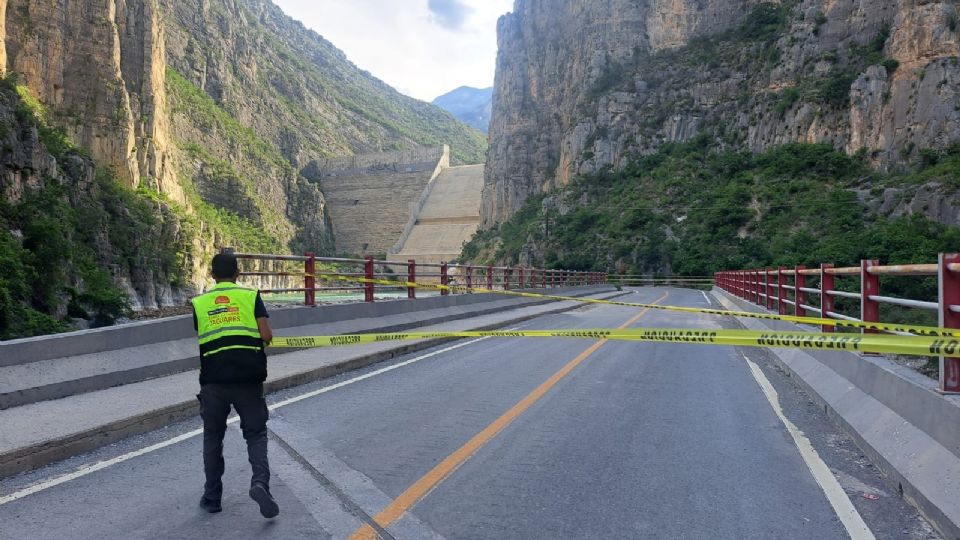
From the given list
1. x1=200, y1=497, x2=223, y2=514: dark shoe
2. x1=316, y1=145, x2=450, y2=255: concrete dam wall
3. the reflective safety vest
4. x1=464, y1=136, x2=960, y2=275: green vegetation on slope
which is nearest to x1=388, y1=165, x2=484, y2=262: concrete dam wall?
x1=316, y1=145, x2=450, y2=255: concrete dam wall

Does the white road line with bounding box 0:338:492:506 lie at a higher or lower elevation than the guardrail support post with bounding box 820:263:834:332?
lower

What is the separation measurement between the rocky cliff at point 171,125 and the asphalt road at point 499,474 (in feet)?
86.0

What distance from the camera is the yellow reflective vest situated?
13.8 ft

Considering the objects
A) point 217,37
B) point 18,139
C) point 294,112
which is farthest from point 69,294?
point 294,112

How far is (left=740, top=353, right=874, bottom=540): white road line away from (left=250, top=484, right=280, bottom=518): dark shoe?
11.2ft

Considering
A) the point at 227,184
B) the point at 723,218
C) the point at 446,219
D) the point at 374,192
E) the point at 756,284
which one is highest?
the point at 374,192

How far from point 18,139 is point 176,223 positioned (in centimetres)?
2363

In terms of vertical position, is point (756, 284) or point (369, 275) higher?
point (369, 275)

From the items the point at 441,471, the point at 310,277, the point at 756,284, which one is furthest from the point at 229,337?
the point at 756,284

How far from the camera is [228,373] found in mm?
4203

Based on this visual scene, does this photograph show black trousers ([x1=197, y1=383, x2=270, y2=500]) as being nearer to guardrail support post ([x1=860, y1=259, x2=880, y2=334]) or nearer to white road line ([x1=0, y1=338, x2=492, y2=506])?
white road line ([x1=0, y1=338, x2=492, y2=506])

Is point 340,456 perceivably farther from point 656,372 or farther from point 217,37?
point 217,37

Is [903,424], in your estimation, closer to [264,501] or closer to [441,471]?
[441,471]

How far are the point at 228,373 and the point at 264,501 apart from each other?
32.6 inches
